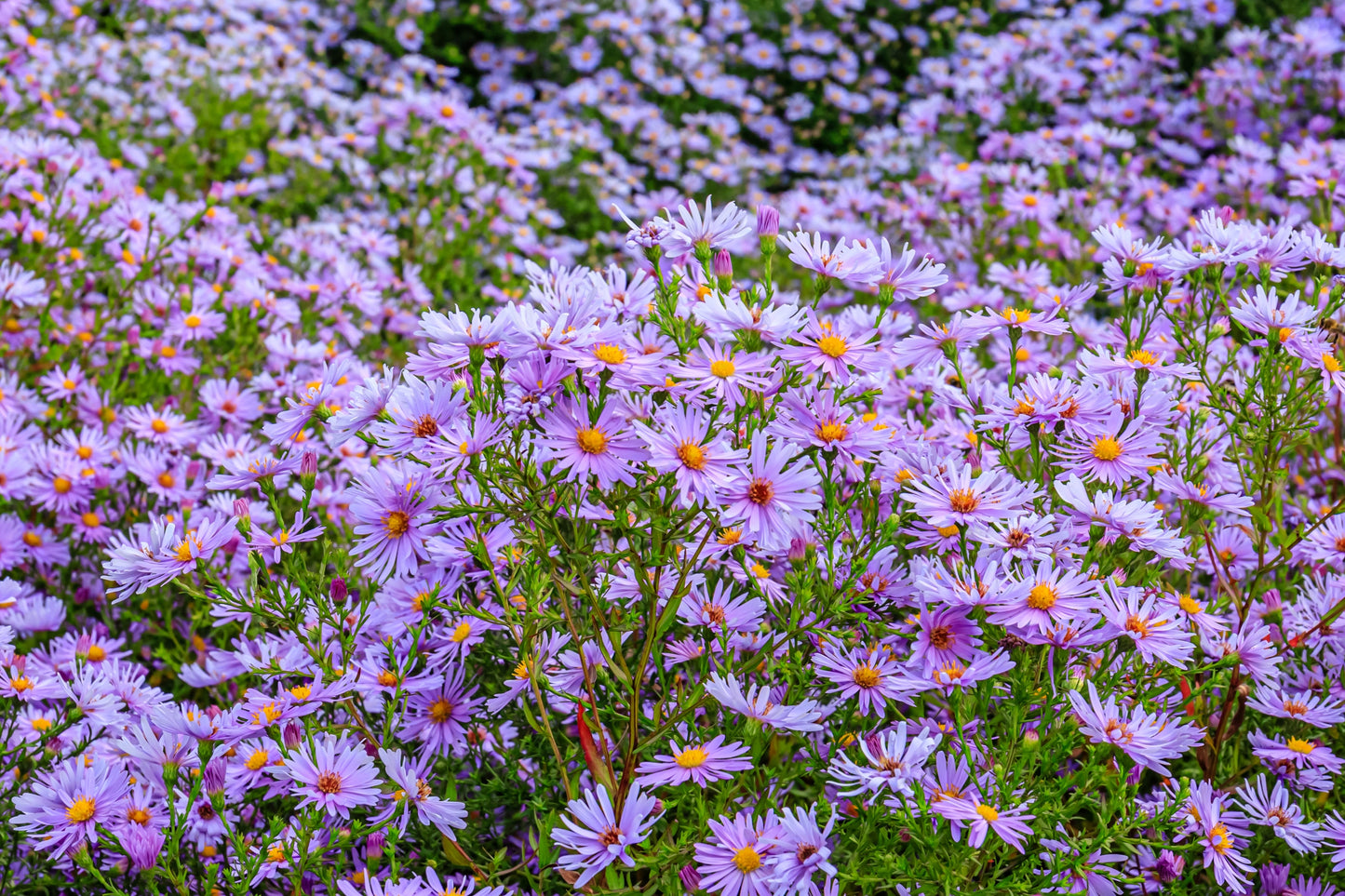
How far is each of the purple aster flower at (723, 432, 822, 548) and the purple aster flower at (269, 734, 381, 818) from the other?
636 mm

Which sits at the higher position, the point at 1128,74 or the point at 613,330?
the point at 613,330

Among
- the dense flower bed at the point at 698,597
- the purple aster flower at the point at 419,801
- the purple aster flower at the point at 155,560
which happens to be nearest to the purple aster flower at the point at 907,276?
the dense flower bed at the point at 698,597

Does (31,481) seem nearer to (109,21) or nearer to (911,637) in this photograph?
A: (911,637)

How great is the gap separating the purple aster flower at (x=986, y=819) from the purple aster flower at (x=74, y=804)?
117 centimetres

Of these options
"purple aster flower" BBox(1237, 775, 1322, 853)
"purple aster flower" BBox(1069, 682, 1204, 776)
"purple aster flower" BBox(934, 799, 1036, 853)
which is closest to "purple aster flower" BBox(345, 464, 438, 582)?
"purple aster flower" BBox(934, 799, 1036, 853)

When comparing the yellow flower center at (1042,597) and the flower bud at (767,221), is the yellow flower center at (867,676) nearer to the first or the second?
the yellow flower center at (1042,597)

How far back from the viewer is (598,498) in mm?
1636

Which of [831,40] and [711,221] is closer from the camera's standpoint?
[711,221]

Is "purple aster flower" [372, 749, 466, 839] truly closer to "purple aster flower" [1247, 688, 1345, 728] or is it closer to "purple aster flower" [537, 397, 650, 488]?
"purple aster flower" [537, 397, 650, 488]

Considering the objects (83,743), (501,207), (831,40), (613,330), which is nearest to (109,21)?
(501,207)

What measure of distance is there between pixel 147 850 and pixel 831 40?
19.5 feet

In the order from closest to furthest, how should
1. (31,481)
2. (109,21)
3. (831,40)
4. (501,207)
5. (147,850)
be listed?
(147,850) → (31,481) → (501,207) → (109,21) → (831,40)

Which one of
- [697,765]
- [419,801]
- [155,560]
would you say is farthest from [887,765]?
[155,560]

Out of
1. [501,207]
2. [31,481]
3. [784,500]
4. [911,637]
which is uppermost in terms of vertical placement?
[784,500]
